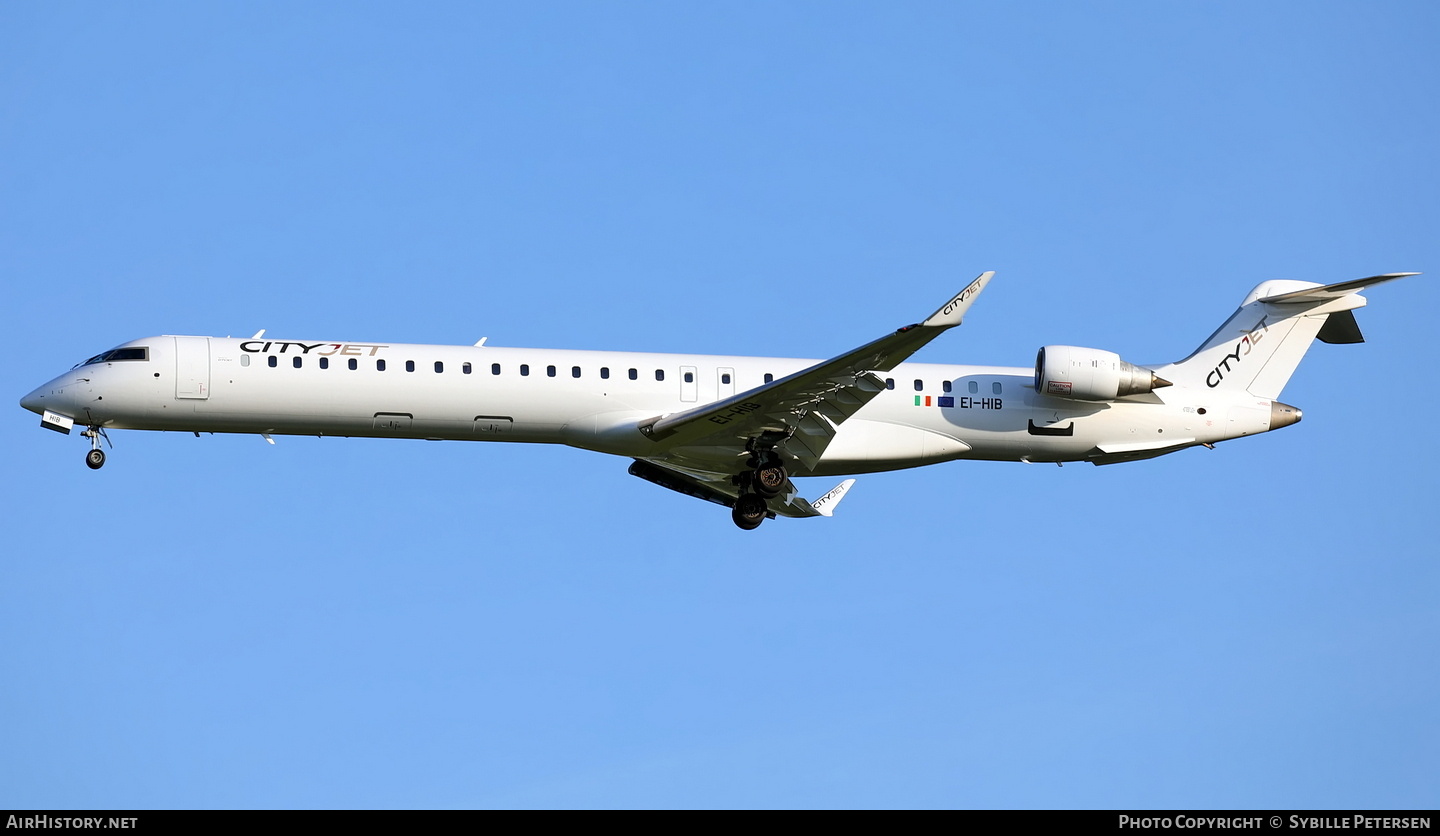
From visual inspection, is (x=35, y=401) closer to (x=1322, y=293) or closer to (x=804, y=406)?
(x=804, y=406)

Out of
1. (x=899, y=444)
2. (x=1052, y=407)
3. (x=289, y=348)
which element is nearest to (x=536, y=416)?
(x=289, y=348)

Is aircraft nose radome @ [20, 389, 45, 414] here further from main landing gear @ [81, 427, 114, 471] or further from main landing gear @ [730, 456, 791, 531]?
main landing gear @ [730, 456, 791, 531]

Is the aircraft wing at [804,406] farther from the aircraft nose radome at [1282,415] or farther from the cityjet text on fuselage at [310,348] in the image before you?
the aircraft nose radome at [1282,415]

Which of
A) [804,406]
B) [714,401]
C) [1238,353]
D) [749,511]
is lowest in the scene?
[749,511]

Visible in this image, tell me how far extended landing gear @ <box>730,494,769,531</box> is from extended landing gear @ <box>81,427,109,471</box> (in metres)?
10.8

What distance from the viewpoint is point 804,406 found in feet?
87.1

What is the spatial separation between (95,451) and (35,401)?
1.27m

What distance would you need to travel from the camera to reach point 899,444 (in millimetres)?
28469

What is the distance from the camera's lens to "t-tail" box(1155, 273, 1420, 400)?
A: 1185 inches

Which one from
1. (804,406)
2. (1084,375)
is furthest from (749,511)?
(1084,375)

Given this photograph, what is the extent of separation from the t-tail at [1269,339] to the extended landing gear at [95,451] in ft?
61.5

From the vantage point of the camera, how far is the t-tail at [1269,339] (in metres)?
30.1

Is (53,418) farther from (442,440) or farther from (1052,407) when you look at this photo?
(1052,407)
